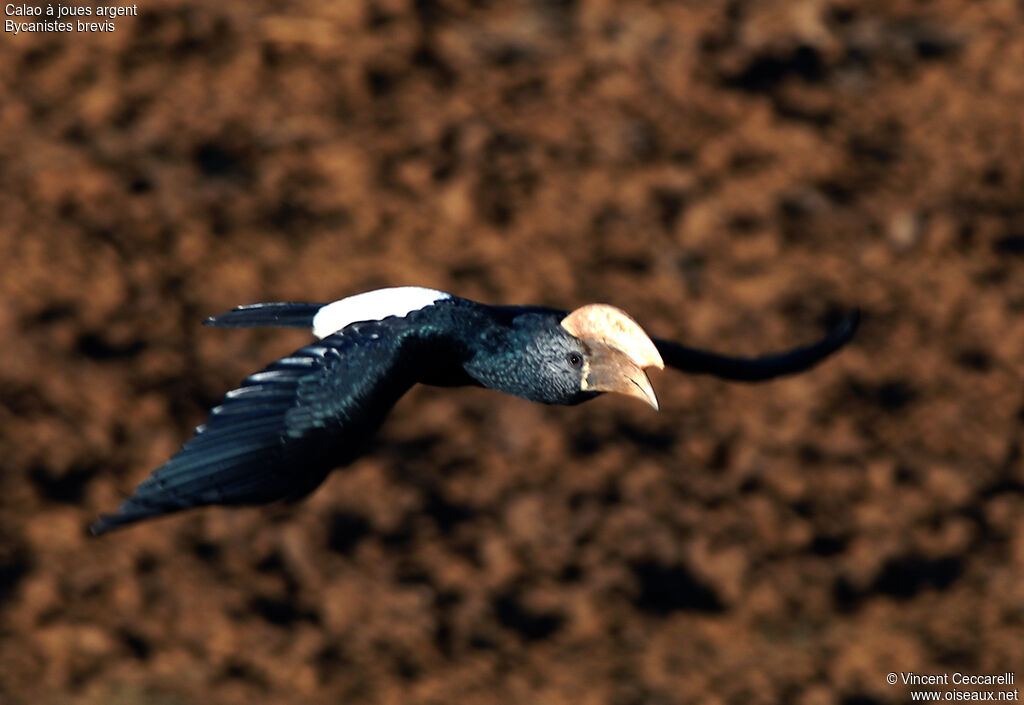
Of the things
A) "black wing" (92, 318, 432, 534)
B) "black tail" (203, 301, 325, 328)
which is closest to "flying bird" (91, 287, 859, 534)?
"black wing" (92, 318, 432, 534)

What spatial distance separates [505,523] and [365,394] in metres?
5.52

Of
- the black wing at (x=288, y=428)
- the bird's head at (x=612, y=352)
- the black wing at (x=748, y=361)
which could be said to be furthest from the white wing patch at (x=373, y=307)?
the black wing at (x=748, y=361)

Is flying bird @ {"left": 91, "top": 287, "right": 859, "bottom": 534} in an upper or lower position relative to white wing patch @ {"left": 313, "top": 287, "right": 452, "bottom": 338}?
lower

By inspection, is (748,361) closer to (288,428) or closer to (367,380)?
(367,380)

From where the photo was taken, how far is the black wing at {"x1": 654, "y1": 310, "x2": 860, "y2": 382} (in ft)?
19.5

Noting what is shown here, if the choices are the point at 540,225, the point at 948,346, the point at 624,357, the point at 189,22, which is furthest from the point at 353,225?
the point at 624,357

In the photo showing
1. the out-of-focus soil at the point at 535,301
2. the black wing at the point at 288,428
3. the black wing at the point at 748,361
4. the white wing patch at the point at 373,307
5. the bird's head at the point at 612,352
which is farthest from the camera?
the out-of-focus soil at the point at 535,301

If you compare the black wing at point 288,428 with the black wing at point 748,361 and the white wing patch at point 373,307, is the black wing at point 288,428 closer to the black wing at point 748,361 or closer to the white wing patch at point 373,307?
the white wing patch at point 373,307

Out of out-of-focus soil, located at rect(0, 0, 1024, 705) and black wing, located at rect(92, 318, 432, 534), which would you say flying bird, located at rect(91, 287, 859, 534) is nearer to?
black wing, located at rect(92, 318, 432, 534)

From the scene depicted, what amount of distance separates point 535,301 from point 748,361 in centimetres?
482

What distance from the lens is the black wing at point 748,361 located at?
19.5ft

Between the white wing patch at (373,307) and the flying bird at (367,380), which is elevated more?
the white wing patch at (373,307)

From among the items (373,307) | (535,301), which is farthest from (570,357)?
(535,301)

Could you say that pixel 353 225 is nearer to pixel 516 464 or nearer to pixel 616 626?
pixel 516 464
